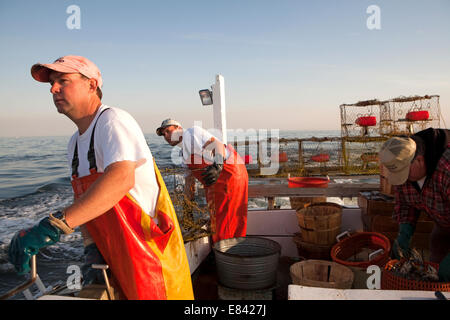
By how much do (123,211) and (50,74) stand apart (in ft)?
2.16

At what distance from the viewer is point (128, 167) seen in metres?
1.20

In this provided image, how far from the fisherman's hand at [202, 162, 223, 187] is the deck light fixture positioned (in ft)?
4.62

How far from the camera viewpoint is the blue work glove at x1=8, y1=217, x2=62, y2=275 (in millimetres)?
1129

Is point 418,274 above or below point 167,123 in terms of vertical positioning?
below

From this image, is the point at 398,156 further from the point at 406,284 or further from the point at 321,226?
the point at 321,226

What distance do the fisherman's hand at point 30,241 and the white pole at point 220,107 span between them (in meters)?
3.39

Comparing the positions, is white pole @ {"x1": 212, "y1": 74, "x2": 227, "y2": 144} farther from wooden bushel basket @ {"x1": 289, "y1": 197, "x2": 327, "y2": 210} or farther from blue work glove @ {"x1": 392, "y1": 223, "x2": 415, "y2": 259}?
blue work glove @ {"x1": 392, "y1": 223, "x2": 415, "y2": 259}

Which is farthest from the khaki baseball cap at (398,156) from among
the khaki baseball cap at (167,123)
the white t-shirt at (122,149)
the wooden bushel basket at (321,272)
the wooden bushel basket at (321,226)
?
the khaki baseball cap at (167,123)

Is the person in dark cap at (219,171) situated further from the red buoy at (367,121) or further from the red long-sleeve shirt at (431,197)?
the red buoy at (367,121)

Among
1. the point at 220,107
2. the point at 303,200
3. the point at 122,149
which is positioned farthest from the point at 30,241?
the point at 303,200

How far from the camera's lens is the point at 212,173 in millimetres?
3402

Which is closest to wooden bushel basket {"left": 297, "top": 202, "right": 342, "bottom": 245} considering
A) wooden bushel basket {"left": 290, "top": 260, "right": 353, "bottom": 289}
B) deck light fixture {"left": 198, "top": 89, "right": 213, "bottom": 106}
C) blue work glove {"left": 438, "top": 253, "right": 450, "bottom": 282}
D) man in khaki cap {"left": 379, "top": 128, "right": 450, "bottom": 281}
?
wooden bushel basket {"left": 290, "top": 260, "right": 353, "bottom": 289}
